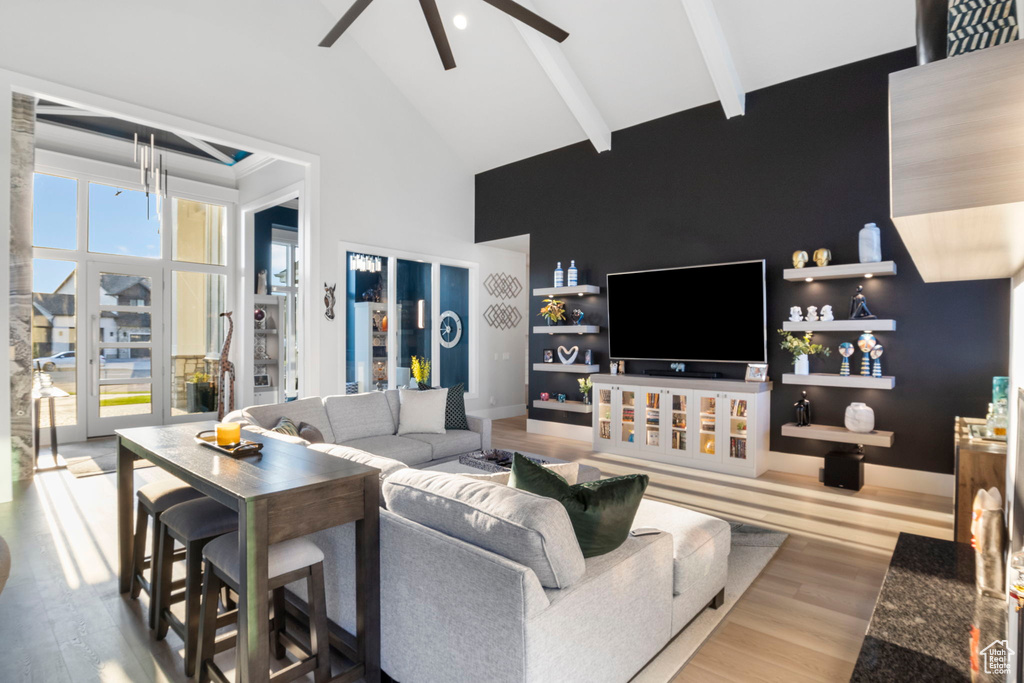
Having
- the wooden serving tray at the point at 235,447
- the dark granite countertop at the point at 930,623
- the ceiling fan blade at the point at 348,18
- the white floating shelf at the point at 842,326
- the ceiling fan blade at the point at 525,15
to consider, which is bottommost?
the dark granite countertop at the point at 930,623

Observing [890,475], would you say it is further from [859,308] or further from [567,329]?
[567,329]

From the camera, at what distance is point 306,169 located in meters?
6.11

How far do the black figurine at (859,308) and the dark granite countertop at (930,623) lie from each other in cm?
253

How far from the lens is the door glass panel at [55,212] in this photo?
20.4 feet

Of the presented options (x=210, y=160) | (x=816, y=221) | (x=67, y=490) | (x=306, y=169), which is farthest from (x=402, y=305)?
(x=816, y=221)

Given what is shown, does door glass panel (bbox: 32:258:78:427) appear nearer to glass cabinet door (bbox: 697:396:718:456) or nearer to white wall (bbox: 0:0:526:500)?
white wall (bbox: 0:0:526:500)

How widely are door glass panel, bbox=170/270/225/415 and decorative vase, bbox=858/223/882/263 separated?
7.54m

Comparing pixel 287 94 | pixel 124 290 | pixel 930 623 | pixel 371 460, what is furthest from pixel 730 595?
pixel 124 290

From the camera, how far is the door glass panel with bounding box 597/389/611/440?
608 centimetres

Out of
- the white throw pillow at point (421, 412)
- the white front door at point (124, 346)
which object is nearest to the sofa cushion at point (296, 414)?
the white throw pillow at point (421, 412)

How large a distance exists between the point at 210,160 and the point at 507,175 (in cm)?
410

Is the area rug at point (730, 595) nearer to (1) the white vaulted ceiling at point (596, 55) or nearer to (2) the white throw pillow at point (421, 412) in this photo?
(2) the white throw pillow at point (421, 412)

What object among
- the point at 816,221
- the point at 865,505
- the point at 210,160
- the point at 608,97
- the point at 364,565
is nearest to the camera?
the point at 364,565

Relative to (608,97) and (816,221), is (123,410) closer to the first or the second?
(608,97)
